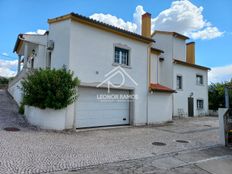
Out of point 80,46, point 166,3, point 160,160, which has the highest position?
point 166,3

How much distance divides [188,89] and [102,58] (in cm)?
1320

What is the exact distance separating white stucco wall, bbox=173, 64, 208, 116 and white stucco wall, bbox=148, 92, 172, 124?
199 inches

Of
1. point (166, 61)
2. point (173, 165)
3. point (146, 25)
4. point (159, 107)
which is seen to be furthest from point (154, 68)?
point (173, 165)

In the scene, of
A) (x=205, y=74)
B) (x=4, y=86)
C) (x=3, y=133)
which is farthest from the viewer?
(x=4, y=86)

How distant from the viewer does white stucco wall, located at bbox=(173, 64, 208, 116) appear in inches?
777

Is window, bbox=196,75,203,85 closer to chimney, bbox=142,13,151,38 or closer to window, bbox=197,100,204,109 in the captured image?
window, bbox=197,100,204,109

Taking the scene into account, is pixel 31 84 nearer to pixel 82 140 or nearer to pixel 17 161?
pixel 82 140

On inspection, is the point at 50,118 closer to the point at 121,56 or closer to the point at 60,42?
the point at 60,42

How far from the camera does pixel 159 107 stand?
555 inches

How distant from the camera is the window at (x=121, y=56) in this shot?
12.3 meters

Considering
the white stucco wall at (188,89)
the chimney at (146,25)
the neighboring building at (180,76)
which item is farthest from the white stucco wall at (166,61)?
the chimney at (146,25)

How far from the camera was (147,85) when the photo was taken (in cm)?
1353

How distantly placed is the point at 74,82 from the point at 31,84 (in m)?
2.05

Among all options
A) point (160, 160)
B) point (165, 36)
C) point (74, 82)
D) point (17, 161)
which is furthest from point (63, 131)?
point (165, 36)
